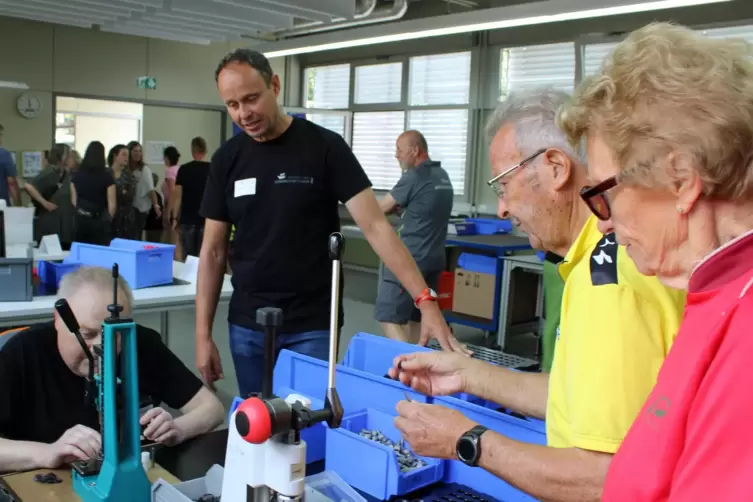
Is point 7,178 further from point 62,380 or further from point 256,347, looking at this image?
point 62,380

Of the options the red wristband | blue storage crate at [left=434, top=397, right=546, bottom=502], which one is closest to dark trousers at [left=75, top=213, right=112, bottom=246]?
the red wristband

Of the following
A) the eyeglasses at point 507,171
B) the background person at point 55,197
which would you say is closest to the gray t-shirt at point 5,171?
the background person at point 55,197

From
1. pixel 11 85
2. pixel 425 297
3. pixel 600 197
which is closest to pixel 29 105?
pixel 11 85

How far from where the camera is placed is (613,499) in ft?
2.65

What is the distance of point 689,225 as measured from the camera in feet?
2.50

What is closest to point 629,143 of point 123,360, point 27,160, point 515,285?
point 123,360

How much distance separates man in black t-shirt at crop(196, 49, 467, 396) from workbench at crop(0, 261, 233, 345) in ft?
2.52

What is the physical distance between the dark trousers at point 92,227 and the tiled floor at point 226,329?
1171 millimetres

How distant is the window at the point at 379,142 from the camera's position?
29.5 feet

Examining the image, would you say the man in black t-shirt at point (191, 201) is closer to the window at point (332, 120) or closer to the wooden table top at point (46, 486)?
the window at point (332, 120)

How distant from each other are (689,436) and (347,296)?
6661mm

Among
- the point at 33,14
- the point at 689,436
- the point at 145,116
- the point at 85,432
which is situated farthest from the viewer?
the point at 145,116

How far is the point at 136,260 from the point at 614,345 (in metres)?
2.86

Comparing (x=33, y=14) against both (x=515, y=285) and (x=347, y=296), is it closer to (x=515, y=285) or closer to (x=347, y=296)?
(x=347, y=296)
